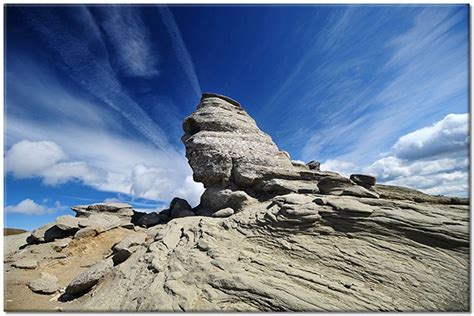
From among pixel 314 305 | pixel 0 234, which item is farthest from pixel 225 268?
pixel 0 234

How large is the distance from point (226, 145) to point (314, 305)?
12.5 metres

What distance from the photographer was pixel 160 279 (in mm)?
9070

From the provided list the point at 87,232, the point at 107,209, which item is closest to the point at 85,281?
the point at 87,232

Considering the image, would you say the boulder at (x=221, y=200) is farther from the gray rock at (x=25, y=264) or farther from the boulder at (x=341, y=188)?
the gray rock at (x=25, y=264)

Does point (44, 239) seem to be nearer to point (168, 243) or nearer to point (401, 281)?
point (168, 243)

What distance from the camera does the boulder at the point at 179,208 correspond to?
1844 centimetres

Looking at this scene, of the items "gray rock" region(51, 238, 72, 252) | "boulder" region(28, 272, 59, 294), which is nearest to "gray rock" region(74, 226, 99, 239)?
"gray rock" region(51, 238, 72, 252)

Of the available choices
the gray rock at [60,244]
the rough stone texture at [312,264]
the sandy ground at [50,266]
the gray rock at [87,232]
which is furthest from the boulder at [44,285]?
the gray rock at [87,232]

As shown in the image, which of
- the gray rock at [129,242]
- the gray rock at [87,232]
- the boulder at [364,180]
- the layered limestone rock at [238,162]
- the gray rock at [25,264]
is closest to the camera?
the gray rock at [129,242]

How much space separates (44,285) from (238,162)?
40.6 ft

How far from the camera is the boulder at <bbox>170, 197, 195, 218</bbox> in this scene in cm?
1844

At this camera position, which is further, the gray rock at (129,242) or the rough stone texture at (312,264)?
the gray rock at (129,242)

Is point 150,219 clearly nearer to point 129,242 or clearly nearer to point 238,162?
point 129,242

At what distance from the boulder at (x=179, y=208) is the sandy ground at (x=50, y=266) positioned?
3.71 m
